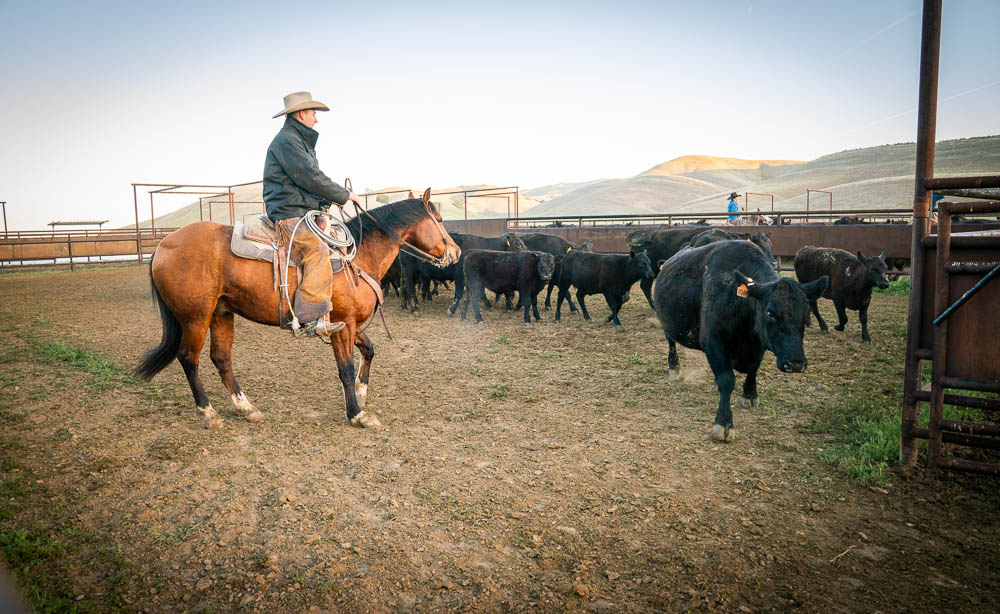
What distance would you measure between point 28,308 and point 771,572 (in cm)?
1463

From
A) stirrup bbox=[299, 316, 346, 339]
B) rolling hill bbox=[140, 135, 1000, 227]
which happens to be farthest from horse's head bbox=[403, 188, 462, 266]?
rolling hill bbox=[140, 135, 1000, 227]

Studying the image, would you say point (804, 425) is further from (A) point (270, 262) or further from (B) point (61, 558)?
(B) point (61, 558)

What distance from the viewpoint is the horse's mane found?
17.4ft

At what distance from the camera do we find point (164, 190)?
22.3 meters

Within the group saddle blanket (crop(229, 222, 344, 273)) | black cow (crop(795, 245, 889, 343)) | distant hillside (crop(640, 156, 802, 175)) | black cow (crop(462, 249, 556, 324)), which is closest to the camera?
saddle blanket (crop(229, 222, 344, 273))

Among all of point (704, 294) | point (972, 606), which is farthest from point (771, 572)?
point (704, 294)

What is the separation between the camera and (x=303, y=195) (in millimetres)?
4969

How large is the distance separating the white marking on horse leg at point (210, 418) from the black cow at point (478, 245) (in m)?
6.86

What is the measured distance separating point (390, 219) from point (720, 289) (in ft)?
10.4

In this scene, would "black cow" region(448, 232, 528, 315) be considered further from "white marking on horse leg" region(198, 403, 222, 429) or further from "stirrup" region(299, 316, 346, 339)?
"white marking on horse leg" region(198, 403, 222, 429)

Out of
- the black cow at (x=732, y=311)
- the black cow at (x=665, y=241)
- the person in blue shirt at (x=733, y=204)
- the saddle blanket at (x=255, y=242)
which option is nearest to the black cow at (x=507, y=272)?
the black cow at (x=665, y=241)

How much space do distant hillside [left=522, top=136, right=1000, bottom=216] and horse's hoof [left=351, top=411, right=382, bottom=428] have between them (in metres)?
57.6

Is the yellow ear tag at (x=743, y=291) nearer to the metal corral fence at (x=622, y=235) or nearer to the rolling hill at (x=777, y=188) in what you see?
the metal corral fence at (x=622, y=235)

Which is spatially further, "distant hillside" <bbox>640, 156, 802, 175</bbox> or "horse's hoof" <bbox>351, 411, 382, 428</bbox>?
"distant hillside" <bbox>640, 156, 802, 175</bbox>
